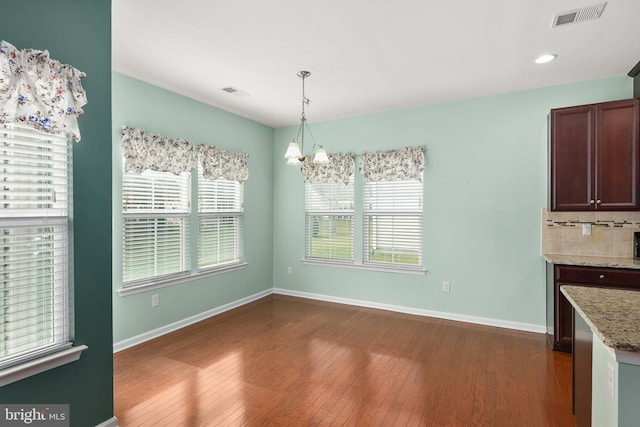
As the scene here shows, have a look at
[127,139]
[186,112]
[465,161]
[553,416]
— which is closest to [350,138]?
[465,161]

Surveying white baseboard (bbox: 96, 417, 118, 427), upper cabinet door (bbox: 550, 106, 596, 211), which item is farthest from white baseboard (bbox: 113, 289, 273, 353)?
upper cabinet door (bbox: 550, 106, 596, 211)

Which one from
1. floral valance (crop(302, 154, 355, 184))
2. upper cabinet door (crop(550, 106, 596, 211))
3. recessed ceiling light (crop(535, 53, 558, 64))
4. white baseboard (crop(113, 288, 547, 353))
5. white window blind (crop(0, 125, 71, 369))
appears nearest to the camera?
white window blind (crop(0, 125, 71, 369))

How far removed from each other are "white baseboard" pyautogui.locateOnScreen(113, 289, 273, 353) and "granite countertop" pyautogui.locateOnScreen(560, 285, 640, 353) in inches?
151

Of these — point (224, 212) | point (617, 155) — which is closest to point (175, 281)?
point (224, 212)

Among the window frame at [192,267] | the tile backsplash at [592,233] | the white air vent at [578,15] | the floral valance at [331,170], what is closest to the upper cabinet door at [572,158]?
the tile backsplash at [592,233]

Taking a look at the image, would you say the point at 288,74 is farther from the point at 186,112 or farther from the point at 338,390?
the point at 338,390

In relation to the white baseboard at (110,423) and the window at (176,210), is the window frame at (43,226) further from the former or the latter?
the window at (176,210)

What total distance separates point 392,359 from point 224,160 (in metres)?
3.22

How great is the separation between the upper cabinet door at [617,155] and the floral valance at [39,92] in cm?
438

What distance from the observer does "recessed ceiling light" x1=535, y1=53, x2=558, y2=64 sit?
2975mm

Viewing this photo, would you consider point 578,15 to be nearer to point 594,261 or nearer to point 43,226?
point 594,261

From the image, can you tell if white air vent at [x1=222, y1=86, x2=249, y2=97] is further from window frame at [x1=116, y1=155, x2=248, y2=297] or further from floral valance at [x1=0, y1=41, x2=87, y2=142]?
floral valance at [x1=0, y1=41, x2=87, y2=142]

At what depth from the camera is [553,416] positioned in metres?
2.29

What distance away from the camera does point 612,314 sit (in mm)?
1425
